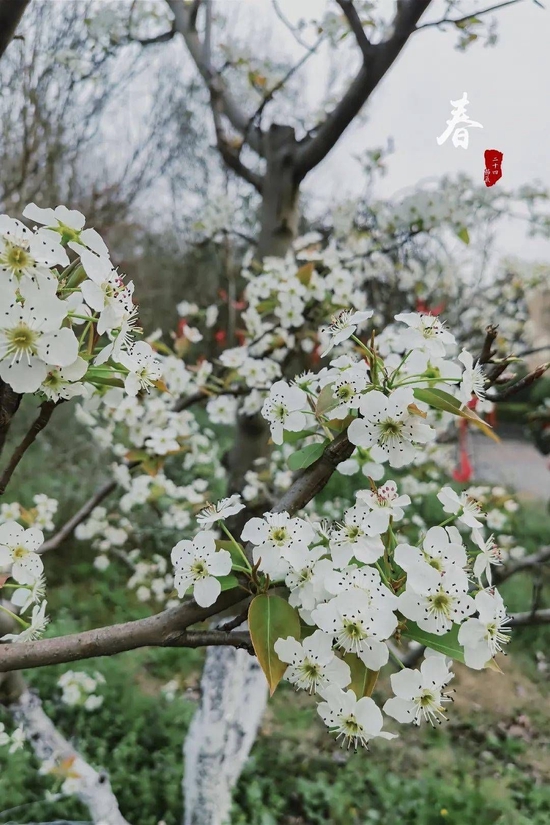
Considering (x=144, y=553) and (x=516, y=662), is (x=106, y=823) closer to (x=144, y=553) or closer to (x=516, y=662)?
(x=144, y=553)

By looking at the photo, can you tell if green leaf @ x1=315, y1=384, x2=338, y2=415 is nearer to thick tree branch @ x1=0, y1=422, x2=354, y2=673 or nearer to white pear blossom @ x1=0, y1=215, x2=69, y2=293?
thick tree branch @ x1=0, y1=422, x2=354, y2=673

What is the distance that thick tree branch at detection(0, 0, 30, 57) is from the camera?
2.71 feet

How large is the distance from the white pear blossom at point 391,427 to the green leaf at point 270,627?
186mm

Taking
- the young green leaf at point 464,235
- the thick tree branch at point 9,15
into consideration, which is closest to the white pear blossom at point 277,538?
the thick tree branch at point 9,15

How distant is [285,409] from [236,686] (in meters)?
1.45

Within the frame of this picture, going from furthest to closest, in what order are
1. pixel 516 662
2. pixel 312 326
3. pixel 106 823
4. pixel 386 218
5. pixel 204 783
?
pixel 516 662 < pixel 386 218 < pixel 312 326 < pixel 204 783 < pixel 106 823

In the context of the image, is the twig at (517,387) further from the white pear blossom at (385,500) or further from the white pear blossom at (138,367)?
the white pear blossom at (138,367)

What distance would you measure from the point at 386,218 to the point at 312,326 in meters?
0.55

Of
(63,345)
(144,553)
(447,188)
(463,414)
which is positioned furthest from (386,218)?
(144,553)

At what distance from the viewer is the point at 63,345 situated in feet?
1.72

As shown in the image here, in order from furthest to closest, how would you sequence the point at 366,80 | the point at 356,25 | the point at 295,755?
the point at 295,755, the point at 366,80, the point at 356,25

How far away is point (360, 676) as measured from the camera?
0.59m

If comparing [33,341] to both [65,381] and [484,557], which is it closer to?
[65,381]

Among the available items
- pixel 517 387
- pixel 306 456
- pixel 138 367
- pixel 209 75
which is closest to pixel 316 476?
pixel 306 456
